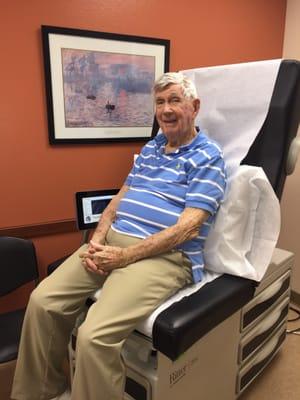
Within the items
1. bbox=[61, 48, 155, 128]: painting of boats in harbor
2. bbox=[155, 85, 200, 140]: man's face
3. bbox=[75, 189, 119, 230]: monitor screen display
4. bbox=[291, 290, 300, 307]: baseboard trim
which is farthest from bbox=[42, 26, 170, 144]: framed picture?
bbox=[291, 290, 300, 307]: baseboard trim

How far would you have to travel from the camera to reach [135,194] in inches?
53.1

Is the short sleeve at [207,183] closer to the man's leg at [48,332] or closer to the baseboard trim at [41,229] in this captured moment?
the man's leg at [48,332]

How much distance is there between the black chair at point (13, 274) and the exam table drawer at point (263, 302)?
35.5 inches

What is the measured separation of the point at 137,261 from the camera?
1.20 metres

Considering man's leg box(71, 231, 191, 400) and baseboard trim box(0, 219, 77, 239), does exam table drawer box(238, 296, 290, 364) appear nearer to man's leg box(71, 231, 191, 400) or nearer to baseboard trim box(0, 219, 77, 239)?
man's leg box(71, 231, 191, 400)

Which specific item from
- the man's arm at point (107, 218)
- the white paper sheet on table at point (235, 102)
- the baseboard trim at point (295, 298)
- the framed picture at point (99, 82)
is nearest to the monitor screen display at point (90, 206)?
the man's arm at point (107, 218)

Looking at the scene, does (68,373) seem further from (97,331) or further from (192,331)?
(192,331)

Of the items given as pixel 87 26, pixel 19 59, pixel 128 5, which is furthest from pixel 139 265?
pixel 128 5

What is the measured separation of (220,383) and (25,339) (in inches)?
28.5

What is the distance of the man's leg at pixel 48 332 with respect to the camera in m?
1.22

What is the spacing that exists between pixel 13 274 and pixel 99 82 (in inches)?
38.5

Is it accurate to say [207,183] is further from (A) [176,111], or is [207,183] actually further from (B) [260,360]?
(B) [260,360]

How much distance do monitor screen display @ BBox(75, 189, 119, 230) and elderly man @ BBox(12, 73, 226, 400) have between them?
7.9 inches

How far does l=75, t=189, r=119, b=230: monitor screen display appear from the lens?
5.09ft
